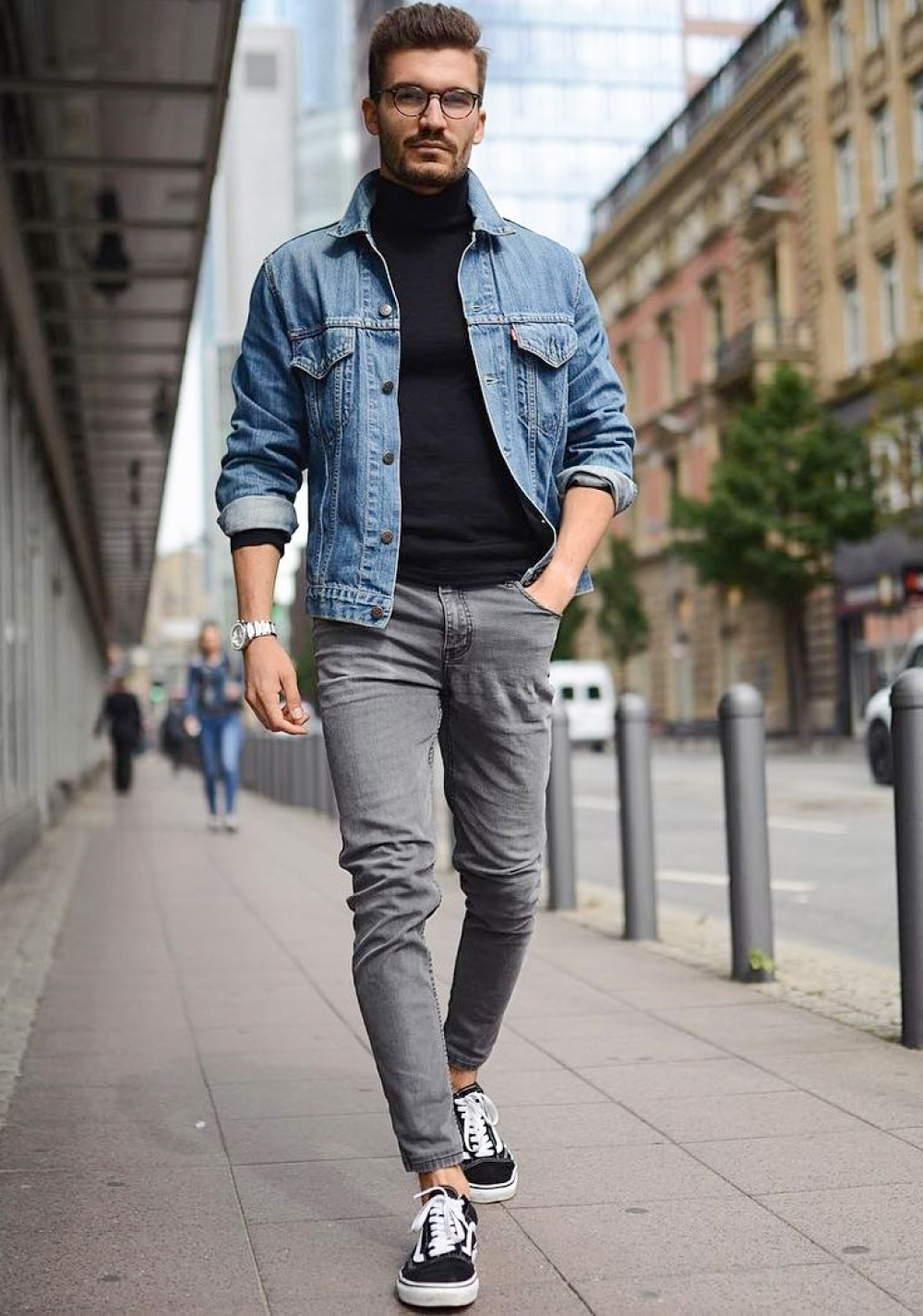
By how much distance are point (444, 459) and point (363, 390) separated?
0.63ft

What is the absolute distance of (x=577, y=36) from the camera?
273 feet

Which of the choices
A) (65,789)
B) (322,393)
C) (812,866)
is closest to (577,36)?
(65,789)

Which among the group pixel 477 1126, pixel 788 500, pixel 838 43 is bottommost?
pixel 477 1126

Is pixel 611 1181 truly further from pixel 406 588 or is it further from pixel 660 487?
pixel 660 487

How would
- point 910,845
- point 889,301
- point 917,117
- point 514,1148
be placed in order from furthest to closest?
point 889,301 < point 917,117 < point 910,845 < point 514,1148

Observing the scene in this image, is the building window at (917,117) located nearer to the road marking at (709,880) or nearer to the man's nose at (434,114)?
the road marking at (709,880)

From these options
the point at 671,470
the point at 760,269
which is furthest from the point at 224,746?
the point at 671,470

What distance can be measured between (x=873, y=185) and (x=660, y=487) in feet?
56.0

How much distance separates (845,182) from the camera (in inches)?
1523

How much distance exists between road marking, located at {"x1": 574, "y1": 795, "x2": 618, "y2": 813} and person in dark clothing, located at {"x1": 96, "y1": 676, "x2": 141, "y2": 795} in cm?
785

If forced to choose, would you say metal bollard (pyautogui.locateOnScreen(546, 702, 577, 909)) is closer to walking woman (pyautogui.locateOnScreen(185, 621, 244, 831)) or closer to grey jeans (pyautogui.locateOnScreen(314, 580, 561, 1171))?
grey jeans (pyautogui.locateOnScreen(314, 580, 561, 1171))

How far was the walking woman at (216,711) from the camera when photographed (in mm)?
15484

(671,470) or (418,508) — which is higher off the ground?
(671,470)

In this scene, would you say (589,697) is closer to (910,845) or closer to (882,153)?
(882,153)
